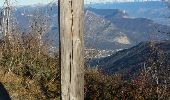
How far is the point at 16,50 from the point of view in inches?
437

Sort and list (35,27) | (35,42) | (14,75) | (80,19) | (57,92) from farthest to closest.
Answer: (35,27), (35,42), (14,75), (57,92), (80,19)

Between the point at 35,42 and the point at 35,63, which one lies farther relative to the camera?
the point at 35,42

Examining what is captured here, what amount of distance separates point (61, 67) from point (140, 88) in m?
6.68

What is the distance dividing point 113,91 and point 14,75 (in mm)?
2339

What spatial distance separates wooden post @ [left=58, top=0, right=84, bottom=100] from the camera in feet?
11.9

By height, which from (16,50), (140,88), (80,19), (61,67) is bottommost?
(140,88)

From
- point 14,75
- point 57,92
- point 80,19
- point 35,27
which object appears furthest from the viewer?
point 35,27

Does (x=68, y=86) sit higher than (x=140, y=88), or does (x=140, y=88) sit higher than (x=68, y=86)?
(x=68, y=86)

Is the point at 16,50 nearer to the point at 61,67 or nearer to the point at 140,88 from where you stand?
the point at 140,88

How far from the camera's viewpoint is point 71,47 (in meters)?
3.67

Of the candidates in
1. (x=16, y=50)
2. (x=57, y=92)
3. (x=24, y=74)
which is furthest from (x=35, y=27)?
(x=57, y=92)

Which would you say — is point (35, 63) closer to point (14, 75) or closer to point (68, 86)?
point (14, 75)

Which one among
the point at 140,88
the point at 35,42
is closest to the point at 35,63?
the point at 140,88

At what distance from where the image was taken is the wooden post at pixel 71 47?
363 centimetres
